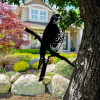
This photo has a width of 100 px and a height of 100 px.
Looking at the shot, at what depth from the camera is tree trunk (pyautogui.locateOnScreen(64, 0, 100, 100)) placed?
4.51ft

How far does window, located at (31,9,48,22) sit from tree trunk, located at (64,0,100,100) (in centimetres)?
1285

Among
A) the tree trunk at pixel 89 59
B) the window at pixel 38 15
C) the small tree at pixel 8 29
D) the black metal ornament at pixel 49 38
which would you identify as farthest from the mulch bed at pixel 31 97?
the window at pixel 38 15

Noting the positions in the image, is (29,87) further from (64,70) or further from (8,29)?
(8,29)

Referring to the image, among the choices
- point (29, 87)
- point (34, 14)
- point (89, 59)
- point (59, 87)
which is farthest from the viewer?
point (34, 14)

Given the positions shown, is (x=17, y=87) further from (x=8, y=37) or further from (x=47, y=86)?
(x=8, y=37)

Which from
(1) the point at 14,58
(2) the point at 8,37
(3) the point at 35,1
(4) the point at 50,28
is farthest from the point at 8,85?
(3) the point at 35,1

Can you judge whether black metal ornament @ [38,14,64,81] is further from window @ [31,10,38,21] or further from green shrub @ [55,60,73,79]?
window @ [31,10,38,21]

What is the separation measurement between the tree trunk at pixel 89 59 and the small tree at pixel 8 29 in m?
4.75

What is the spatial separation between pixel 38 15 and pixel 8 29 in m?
8.66

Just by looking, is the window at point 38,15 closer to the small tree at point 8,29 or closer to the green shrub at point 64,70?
the small tree at point 8,29

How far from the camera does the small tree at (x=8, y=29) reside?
220 inches

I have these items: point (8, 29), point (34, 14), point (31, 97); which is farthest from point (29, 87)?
point (34, 14)

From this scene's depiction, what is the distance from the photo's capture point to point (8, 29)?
568 cm

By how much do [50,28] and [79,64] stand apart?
700mm
